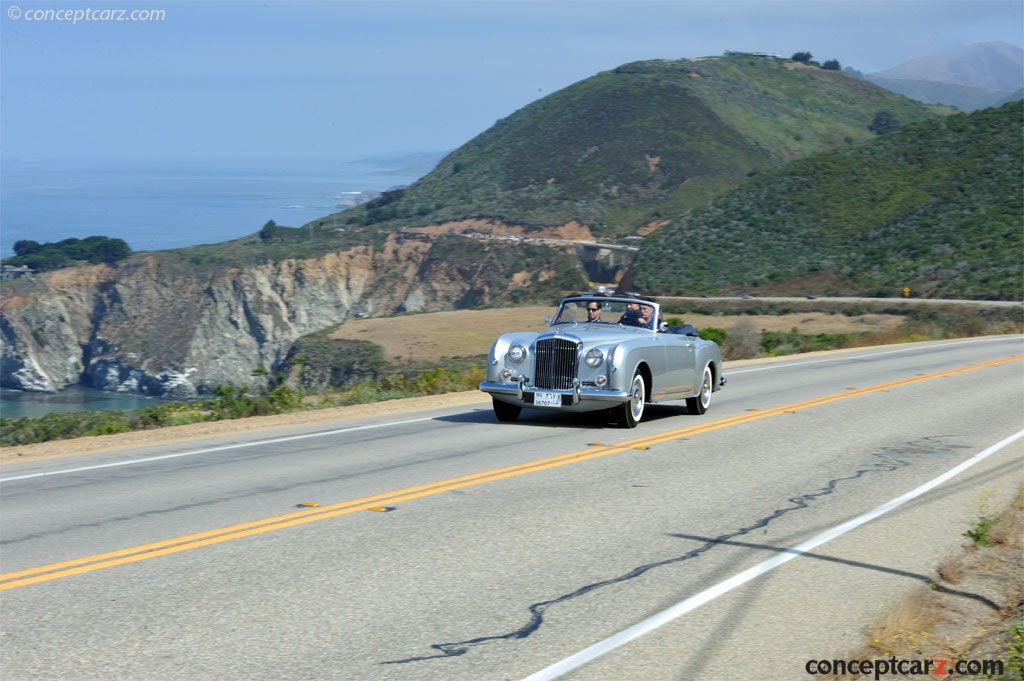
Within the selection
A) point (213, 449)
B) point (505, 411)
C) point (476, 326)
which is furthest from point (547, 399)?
point (476, 326)

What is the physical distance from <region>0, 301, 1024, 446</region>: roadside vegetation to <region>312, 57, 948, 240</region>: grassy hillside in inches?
1795

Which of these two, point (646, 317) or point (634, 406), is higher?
point (646, 317)

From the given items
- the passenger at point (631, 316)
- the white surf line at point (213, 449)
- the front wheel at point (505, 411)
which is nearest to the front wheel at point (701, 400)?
the passenger at point (631, 316)

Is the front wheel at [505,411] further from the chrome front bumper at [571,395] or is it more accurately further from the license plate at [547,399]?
the license plate at [547,399]

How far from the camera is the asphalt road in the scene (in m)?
5.21

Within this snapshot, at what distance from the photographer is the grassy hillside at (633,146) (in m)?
116

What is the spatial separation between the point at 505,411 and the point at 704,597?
8079 mm

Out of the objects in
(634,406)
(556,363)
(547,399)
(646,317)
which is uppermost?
(646,317)

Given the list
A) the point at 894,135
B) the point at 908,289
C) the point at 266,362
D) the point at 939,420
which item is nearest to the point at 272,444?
the point at 939,420

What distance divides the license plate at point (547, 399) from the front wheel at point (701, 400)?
2.64 metres

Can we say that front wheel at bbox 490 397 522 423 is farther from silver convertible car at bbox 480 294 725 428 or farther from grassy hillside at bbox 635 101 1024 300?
grassy hillside at bbox 635 101 1024 300

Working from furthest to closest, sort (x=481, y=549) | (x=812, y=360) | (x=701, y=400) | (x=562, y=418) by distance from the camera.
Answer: (x=812, y=360) < (x=701, y=400) < (x=562, y=418) < (x=481, y=549)

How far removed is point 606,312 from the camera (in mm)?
14703

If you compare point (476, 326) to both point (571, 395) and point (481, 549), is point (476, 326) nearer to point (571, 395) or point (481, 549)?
point (571, 395)
